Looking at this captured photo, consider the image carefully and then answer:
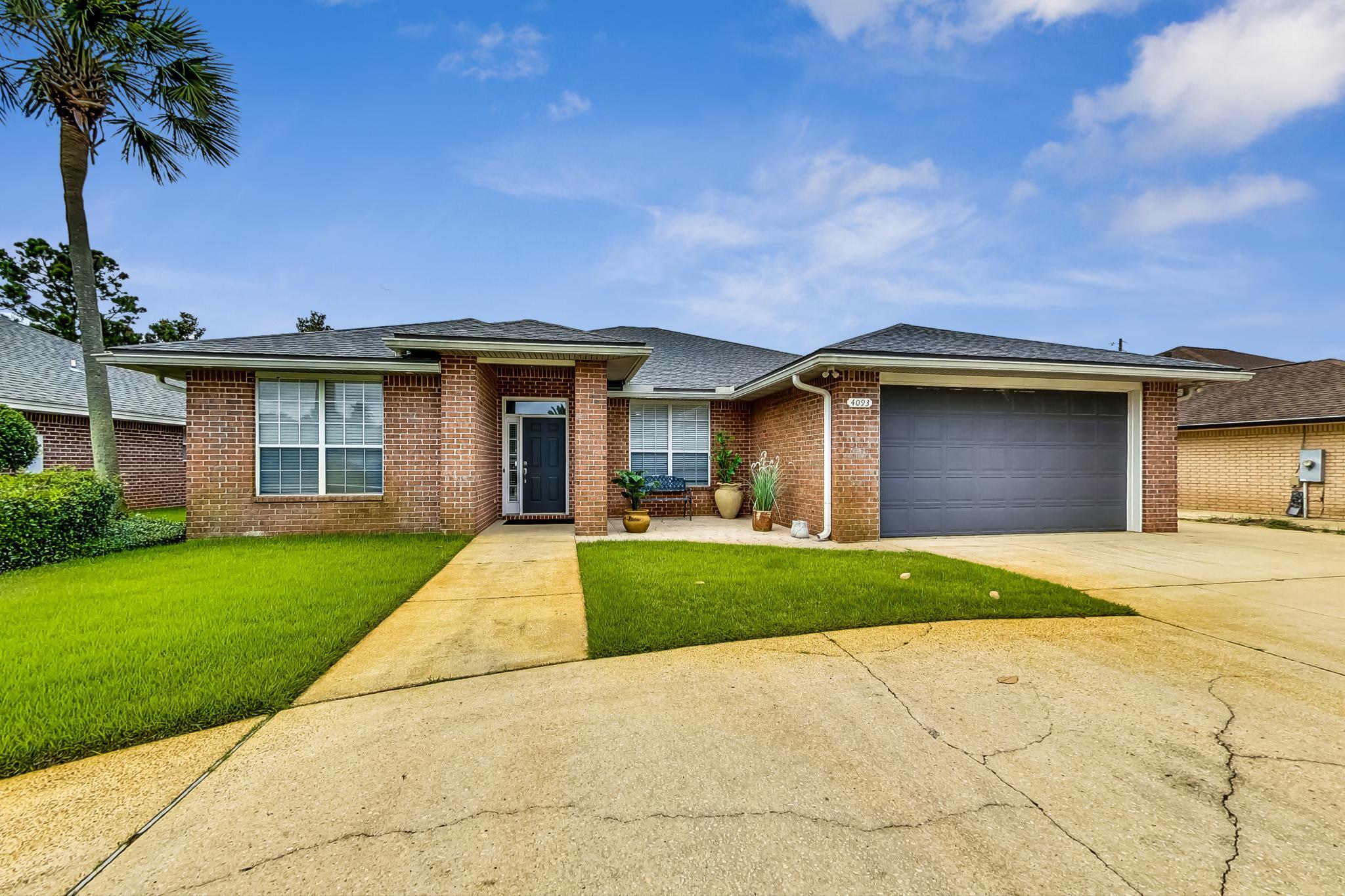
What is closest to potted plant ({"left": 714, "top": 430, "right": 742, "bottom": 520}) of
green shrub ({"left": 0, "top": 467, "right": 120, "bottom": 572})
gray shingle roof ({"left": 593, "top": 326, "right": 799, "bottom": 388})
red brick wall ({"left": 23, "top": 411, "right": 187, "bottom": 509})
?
gray shingle roof ({"left": 593, "top": 326, "right": 799, "bottom": 388})

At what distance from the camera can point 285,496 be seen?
8.47 meters

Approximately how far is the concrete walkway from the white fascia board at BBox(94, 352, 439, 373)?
12.6 ft

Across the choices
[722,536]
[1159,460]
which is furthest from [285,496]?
[1159,460]

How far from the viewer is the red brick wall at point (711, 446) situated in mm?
11117

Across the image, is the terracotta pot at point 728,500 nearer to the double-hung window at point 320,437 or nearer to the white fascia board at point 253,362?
the white fascia board at point 253,362

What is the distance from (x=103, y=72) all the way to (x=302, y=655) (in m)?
11.4

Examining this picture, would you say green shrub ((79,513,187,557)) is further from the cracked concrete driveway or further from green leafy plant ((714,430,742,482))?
green leafy plant ((714,430,742,482))

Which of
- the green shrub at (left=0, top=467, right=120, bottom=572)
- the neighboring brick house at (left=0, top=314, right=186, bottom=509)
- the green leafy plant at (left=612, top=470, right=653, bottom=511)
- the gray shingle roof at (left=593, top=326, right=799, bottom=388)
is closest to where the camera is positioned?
the green shrub at (left=0, top=467, right=120, bottom=572)

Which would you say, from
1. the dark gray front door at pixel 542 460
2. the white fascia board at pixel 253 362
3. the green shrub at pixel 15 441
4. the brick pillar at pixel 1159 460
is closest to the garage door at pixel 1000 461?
the brick pillar at pixel 1159 460

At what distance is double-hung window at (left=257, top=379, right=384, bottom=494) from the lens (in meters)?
8.47

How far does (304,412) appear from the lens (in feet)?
28.0

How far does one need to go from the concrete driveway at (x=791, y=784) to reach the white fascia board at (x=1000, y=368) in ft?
17.1

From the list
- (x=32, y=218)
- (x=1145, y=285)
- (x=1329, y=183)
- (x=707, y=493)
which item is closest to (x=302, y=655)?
(x=707, y=493)

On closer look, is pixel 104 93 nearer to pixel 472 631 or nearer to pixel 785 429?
pixel 472 631
